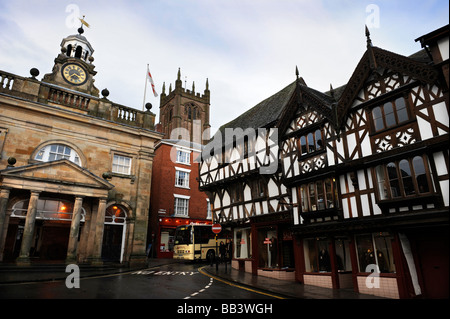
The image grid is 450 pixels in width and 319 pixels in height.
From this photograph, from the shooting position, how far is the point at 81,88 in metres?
23.5

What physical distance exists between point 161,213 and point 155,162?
6.78 m

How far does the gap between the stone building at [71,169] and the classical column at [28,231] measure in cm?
5

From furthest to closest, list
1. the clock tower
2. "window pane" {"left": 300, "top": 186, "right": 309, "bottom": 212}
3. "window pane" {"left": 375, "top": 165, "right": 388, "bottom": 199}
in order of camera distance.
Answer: the clock tower
"window pane" {"left": 300, "top": 186, "right": 309, "bottom": 212}
"window pane" {"left": 375, "top": 165, "right": 388, "bottom": 199}

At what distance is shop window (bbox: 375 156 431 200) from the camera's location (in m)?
9.95

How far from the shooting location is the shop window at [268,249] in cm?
1750

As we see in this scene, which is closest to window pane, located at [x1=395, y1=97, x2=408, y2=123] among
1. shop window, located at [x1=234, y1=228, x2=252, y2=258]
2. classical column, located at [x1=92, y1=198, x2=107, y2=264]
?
shop window, located at [x1=234, y1=228, x2=252, y2=258]

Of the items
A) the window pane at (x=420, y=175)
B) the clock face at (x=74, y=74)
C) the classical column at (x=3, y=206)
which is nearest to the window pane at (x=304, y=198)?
the window pane at (x=420, y=175)

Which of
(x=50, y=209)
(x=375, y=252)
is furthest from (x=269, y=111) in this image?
(x=50, y=209)

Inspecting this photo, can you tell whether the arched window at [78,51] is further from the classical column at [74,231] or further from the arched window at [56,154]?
the classical column at [74,231]

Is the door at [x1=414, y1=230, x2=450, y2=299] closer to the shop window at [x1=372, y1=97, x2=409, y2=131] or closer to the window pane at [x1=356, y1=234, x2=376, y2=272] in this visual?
the window pane at [x1=356, y1=234, x2=376, y2=272]

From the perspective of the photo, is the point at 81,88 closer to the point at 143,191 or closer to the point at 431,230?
the point at 143,191

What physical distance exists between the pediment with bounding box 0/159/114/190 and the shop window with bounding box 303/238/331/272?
13159 millimetres
